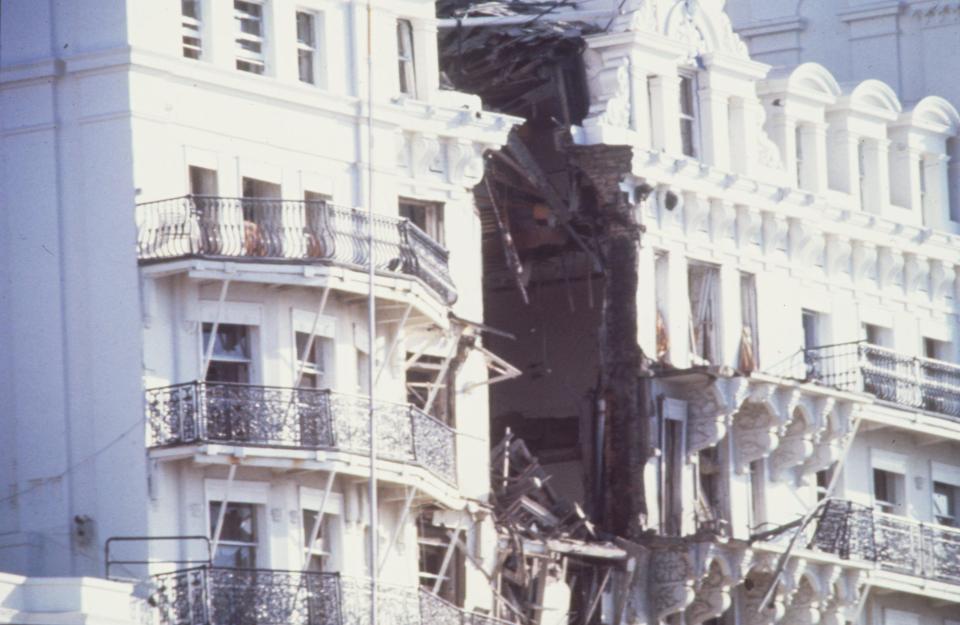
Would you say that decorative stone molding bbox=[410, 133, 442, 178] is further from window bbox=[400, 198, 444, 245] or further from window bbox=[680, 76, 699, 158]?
window bbox=[680, 76, 699, 158]

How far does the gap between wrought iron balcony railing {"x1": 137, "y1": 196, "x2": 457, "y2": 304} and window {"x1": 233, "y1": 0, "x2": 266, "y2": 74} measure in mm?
2815

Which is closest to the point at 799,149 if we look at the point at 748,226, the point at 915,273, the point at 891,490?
the point at 748,226

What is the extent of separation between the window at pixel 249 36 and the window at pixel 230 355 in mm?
4607

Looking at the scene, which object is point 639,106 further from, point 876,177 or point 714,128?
point 876,177

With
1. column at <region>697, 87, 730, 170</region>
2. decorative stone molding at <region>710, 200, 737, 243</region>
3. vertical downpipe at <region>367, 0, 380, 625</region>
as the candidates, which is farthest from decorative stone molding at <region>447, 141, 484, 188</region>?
decorative stone molding at <region>710, 200, 737, 243</region>

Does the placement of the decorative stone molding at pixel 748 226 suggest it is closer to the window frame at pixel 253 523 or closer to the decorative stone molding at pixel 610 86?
the decorative stone molding at pixel 610 86

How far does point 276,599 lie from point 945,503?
23202mm

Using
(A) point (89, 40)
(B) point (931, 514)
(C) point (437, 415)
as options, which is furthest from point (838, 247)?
(A) point (89, 40)

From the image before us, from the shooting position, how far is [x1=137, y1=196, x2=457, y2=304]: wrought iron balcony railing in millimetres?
73938

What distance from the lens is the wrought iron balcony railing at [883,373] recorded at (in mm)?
89500

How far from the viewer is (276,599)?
241 ft

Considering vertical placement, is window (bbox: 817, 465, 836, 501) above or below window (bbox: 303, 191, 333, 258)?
below

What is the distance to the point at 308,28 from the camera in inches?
3083

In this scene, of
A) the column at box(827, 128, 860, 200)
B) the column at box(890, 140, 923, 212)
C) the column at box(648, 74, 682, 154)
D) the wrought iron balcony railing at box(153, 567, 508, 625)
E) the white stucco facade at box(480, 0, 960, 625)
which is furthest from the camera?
the column at box(890, 140, 923, 212)
